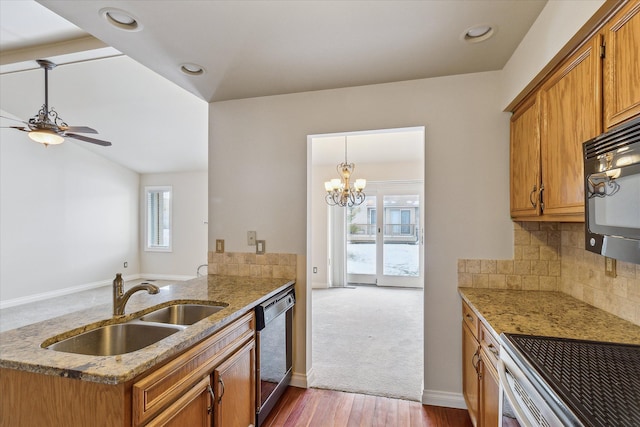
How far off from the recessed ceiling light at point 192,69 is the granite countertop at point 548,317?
2.41 metres

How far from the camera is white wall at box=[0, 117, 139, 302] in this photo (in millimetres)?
5301

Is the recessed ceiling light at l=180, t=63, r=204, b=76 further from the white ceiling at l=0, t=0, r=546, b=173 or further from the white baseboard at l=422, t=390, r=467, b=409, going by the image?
the white baseboard at l=422, t=390, r=467, b=409

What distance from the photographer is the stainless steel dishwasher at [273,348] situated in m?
2.04

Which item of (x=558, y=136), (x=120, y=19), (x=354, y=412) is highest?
(x=120, y=19)

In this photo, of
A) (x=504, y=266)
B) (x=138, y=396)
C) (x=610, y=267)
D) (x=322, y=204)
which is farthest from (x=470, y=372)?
(x=322, y=204)

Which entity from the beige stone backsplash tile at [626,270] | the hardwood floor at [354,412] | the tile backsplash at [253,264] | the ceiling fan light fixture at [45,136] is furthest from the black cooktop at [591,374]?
the ceiling fan light fixture at [45,136]

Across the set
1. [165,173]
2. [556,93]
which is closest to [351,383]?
[556,93]

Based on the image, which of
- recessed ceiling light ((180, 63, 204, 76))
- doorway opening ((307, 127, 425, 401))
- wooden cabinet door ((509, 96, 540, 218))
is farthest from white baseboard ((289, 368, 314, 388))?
recessed ceiling light ((180, 63, 204, 76))

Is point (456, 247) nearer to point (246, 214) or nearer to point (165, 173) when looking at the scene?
point (246, 214)

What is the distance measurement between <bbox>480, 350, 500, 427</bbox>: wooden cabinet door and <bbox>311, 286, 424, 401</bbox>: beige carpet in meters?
0.84

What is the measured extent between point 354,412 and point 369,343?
4.26 feet

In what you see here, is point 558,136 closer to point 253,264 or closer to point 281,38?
point 281,38

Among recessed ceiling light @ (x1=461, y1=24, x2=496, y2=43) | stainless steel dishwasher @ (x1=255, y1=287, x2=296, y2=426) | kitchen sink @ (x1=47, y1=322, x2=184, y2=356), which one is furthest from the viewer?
stainless steel dishwasher @ (x1=255, y1=287, x2=296, y2=426)

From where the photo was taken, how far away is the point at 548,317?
63.9 inches
